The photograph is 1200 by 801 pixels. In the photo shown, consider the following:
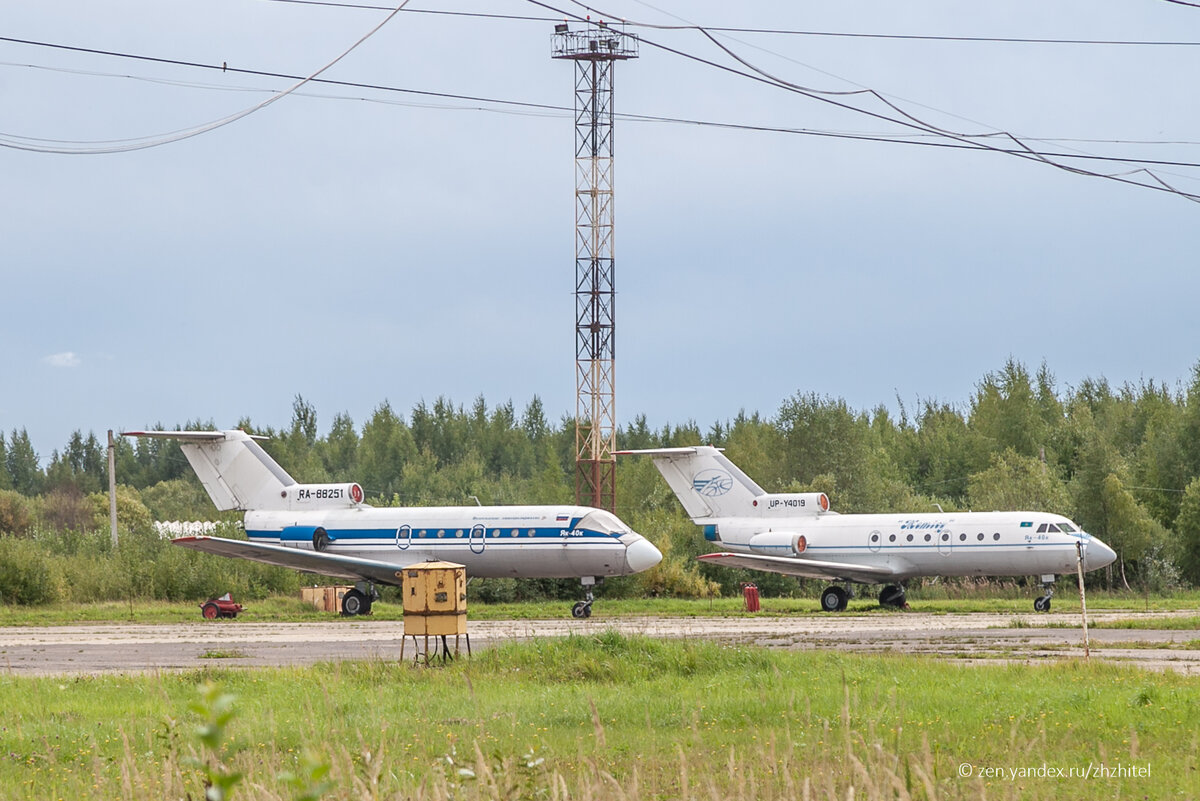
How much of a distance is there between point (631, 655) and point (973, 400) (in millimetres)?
65464

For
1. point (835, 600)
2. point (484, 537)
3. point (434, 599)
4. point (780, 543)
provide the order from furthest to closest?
point (780, 543)
point (835, 600)
point (484, 537)
point (434, 599)

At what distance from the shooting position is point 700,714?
11648mm

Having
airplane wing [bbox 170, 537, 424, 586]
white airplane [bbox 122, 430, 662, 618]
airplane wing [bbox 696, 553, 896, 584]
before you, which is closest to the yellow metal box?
white airplane [bbox 122, 430, 662, 618]

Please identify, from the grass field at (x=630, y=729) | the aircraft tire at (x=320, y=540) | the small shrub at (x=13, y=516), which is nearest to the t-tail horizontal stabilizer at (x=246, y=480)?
the aircraft tire at (x=320, y=540)

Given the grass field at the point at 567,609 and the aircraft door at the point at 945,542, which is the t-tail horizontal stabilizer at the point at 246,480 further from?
the aircraft door at the point at 945,542

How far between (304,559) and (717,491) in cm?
1285

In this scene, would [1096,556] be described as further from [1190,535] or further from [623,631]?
[623,631]

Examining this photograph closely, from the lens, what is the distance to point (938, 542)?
34.5 metres

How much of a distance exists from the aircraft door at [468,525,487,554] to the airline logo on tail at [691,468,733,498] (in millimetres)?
8314

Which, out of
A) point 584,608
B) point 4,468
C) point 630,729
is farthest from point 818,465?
point 4,468

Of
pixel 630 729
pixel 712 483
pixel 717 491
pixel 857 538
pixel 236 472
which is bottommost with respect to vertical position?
pixel 630 729

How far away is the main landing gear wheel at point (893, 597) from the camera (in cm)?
3581

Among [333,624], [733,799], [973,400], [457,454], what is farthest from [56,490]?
[733,799]

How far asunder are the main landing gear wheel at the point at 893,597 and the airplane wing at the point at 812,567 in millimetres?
426
